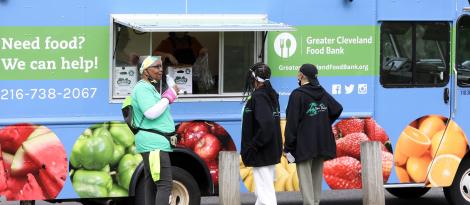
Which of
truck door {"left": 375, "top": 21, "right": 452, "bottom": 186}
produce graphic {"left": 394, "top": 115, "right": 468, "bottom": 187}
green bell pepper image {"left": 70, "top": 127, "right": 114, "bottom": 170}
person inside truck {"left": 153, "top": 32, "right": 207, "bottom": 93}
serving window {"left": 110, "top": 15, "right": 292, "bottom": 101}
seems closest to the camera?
green bell pepper image {"left": 70, "top": 127, "right": 114, "bottom": 170}

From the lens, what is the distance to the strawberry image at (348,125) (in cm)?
998

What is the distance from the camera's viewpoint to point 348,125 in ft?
32.8

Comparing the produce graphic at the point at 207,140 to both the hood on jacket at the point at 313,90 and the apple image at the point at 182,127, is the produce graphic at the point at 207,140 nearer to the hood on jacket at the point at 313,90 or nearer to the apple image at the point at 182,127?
the apple image at the point at 182,127

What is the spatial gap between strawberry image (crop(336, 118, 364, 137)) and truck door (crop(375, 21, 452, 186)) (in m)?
0.22

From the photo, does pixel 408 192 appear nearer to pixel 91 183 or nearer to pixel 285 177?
pixel 285 177

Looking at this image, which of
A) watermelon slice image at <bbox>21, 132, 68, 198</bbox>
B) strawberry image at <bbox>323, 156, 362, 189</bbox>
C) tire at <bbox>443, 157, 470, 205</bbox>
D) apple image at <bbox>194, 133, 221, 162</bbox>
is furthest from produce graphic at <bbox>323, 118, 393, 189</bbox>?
watermelon slice image at <bbox>21, 132, 68, 198</bbox>

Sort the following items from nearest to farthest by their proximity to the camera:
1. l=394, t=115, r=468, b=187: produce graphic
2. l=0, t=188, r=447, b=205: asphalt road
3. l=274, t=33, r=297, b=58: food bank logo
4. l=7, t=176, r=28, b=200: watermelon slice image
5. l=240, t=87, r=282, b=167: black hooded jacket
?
l=240, t=87, r=282, b=167: black hooded jacket, l=7, t=176, r=28, b=200: watermelon slice image, l=274, t=33, r=297, b=58: food bank logo, l=394, t=115, r=468, b=187: produce graphic, l=0, t=188, r=447, b=205: asphalt road

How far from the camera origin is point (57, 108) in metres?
9.17

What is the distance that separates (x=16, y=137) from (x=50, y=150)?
0.34m

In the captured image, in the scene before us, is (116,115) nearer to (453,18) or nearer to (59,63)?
(59,63)

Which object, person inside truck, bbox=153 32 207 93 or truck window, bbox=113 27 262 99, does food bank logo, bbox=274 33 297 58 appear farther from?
person inside truck, bbox=153 32 207 93

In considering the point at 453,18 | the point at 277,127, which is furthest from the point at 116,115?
the point at 453,18

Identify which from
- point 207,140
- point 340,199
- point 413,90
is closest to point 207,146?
point 207,140

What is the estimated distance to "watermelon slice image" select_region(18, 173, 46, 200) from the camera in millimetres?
9086
